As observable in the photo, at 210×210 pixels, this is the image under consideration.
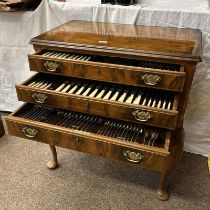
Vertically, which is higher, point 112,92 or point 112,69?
point 112,69

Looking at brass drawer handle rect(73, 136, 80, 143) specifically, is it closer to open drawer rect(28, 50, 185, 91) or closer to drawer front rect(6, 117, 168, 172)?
drawer front rect(6, 117, 168, 172)

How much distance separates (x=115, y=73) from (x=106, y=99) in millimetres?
98

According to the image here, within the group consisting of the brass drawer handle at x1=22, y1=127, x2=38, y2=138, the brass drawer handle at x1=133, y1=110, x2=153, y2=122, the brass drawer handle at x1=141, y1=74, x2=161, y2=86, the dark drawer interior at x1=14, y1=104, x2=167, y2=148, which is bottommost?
the dark drawer interior at x1=14, y1=104, x2=167, y2=148

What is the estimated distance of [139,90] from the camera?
1.00m

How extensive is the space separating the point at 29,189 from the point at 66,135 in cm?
50

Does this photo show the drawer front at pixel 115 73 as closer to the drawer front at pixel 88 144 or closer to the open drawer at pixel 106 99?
the open drawer at pixel 106 99

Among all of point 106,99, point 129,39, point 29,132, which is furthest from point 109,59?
point 29,132

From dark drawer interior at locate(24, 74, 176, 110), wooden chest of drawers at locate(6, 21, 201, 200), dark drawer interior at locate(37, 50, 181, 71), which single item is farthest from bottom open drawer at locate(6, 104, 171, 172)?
dark drawer interior at locate(37, 50, 181, 71)

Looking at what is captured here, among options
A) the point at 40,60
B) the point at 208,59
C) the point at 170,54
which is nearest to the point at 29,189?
the point at 40,60

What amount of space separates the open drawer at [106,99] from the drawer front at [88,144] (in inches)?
4.1

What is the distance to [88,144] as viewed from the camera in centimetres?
88

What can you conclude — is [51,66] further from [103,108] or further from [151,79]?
[151,79]

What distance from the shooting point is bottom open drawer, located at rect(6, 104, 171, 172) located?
32.4 inches

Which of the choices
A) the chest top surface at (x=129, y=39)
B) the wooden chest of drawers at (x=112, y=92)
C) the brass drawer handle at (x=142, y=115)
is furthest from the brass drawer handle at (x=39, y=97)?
the brass drawer handle at (x=142, y=115)
